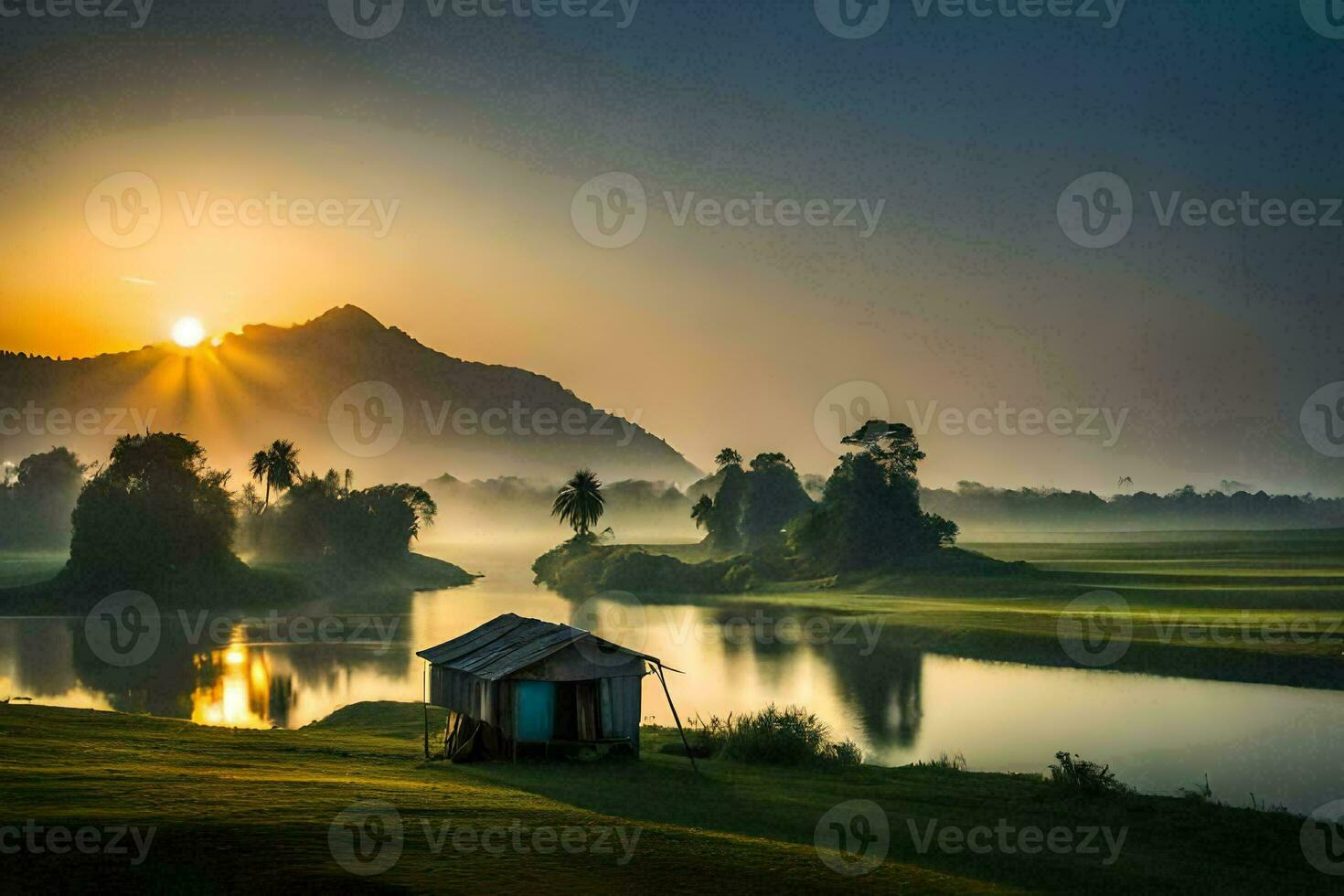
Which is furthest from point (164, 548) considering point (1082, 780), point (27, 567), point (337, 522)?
point (1082, 780)

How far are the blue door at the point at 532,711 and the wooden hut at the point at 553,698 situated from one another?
0.03 meters

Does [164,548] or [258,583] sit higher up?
[164,548]

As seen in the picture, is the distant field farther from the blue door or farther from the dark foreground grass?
the blue door

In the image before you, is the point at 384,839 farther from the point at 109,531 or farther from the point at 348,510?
the point at 348,510

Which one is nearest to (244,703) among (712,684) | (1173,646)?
(712,684)

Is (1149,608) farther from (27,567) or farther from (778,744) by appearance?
(27,567)

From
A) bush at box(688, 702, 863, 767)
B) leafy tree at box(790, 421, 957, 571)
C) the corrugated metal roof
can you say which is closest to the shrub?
bush at box(688, 702, 863, 767)

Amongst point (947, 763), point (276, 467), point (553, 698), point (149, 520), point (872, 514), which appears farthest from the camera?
point (276, 467)

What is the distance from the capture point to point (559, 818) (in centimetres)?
2623

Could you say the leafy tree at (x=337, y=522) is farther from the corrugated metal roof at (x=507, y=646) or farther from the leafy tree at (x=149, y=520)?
the corrugated metal roof at (x=507, y=646)

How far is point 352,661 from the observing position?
78.5m

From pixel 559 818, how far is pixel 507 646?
14.6m

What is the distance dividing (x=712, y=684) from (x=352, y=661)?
1154 inches

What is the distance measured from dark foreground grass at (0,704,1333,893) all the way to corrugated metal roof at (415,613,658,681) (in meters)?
3.59
